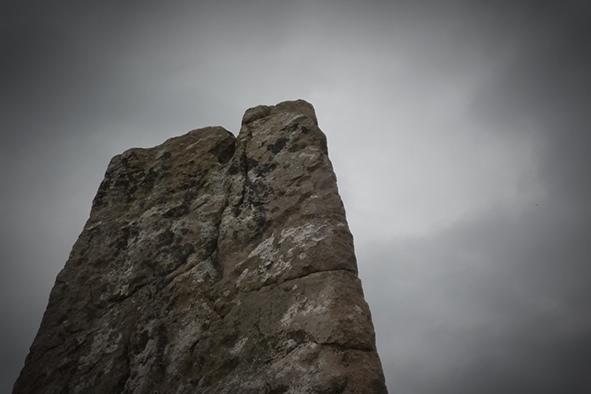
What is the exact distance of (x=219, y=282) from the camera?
482cm

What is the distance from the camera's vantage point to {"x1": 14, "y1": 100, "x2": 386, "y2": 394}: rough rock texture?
3.74 metres

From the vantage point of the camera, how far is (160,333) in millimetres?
4711

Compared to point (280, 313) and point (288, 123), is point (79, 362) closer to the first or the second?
point (280, 313)

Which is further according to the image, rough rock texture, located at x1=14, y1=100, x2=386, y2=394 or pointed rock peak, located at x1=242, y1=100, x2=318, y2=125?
pointed rock peak, located at x1=242, y1=100, x2=318, y2=125

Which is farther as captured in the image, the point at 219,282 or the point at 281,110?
the point at 281,110

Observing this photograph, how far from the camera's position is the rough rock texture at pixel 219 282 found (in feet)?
12.3

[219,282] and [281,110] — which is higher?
[281,110]

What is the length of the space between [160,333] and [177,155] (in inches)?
135

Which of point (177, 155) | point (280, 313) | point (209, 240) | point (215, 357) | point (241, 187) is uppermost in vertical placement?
point (177, 155)

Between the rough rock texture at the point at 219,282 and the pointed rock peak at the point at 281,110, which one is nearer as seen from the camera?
the rough rock texture at the point at 219,282

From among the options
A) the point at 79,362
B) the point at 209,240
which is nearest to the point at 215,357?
the point at 209,240

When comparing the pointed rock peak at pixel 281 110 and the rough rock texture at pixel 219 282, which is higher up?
the pointed rock peak at pixel 281 110

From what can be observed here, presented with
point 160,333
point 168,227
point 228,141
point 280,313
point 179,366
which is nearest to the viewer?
point 280,313

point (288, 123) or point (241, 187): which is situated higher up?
point (288, 123)
